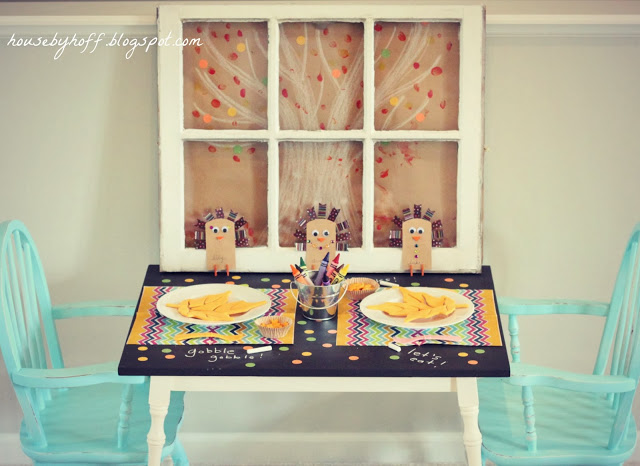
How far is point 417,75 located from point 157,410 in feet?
3.77

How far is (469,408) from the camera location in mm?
1777

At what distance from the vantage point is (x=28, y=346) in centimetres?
207

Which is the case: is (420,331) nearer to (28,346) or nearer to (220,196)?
(220,196)

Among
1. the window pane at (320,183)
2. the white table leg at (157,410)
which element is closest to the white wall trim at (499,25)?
the window pane at (320,183)

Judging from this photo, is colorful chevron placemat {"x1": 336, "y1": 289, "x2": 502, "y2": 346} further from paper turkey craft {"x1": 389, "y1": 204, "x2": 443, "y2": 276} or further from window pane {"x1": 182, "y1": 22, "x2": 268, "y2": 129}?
window pane {"x1": 182, "y1": 22, "x2": 268, "y2": 129}

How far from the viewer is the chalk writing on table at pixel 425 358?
1.79 meters

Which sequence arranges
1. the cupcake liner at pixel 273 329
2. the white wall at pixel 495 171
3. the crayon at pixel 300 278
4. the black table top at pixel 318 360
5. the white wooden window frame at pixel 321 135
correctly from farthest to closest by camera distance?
the white wall at pixel 495 171, the white wooden window frame at pixel 321 135, the crayon at pixel 300 278, the cupcake liner at pixel 273 329, the black table top at pixel 318 360

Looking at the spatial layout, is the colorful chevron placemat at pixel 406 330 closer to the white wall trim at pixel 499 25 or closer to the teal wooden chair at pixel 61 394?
the teal wooden chair at pixel 61 394

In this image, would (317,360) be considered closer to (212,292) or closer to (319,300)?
(319,300)

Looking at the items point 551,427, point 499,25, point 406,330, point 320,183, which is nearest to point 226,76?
point 320,183

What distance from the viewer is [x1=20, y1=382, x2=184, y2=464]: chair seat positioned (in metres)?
1.95

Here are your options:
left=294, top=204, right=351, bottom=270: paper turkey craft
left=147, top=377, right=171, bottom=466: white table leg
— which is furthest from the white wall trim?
left=147, top=377, right=171, bottom=466: white table leg

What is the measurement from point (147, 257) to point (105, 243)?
13 centimetres

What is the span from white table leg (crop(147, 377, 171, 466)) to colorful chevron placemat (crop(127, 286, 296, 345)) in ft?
0.41
